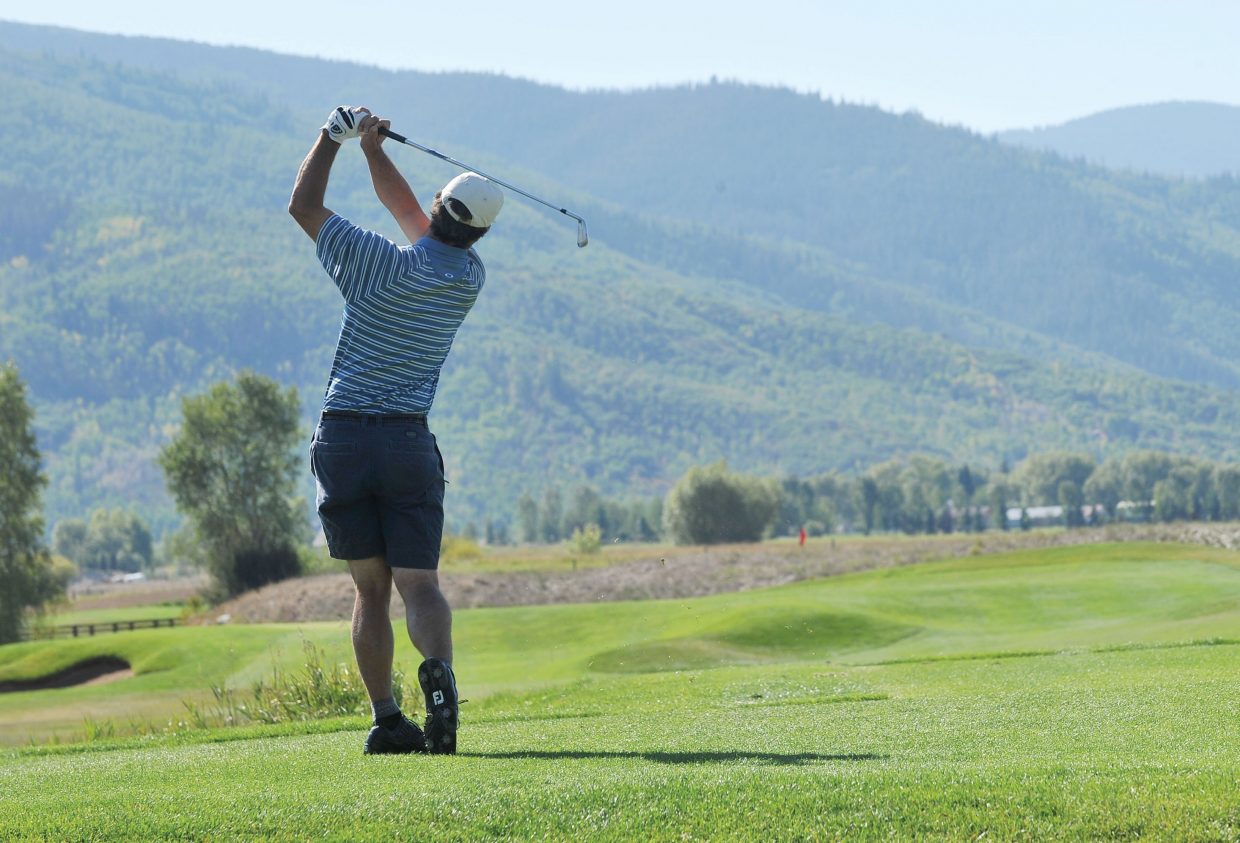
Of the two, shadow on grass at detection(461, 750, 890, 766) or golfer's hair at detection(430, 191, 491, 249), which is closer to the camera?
shadow on grass at detection(461, 750, 890, 766)

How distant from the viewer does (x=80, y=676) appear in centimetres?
3681

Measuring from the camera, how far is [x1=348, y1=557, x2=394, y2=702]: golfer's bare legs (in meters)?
8.90

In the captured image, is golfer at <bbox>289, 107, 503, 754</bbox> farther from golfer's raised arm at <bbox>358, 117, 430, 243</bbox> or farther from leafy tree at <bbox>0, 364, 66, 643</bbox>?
leafy tree at <bbox>0, 364, 66, 643</bbox>

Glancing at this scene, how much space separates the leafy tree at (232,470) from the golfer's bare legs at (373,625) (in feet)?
217

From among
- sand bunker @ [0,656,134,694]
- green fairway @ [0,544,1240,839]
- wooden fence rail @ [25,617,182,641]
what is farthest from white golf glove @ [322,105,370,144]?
wooden fence rail @ [25,617,182,641]

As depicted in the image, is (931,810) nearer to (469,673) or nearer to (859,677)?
(859,677)

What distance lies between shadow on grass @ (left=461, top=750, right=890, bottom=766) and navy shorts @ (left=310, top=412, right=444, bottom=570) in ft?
3.97

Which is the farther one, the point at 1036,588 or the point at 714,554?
the point at 714,554

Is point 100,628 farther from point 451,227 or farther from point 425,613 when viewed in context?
point 451,227

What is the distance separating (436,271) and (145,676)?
2688 centimetres

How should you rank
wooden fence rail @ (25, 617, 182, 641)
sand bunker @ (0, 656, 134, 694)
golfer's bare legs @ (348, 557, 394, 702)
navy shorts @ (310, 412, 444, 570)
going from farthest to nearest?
wooden fence rail @ (25, 617, 182, 641) → sand bunker @ (0, 656, 134, 694) → golfer's bare legs @ (348, 557, 394, 702) → navy shorts @ (310, 412, 444, 570)

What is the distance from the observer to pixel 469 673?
29.2 m

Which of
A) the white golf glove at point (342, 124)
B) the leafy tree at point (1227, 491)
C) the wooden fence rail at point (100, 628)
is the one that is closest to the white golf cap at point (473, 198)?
the white golf glove at point (342, 124)

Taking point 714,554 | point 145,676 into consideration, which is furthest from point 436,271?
point 714,554
